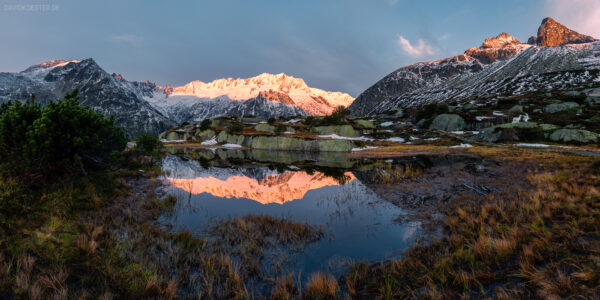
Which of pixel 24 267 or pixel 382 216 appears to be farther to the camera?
pixel 382 216

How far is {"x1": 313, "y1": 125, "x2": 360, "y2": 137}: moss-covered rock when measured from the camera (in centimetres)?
8138

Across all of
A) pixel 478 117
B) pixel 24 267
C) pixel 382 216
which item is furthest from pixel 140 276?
pixel 478 117

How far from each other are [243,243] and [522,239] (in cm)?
876

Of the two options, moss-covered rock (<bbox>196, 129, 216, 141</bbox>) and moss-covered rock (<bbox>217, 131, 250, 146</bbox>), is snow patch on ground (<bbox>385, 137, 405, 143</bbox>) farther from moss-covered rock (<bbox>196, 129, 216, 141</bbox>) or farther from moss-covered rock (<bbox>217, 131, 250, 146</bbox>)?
moss-covered rock (<bbox>196, 129, 216, 141</bbox>)

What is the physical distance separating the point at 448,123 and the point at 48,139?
95.4m

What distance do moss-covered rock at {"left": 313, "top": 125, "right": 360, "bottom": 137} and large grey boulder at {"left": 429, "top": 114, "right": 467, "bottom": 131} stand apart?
1152 inches

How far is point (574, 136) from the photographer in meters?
41.1

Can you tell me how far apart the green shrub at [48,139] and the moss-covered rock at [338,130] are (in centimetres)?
7342

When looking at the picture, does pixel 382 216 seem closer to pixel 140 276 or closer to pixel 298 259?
pixel 298 259

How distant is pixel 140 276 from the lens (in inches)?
224

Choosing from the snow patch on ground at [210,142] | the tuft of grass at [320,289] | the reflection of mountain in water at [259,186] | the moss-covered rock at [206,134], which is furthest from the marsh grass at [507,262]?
the moss-covered rock at [206,134]

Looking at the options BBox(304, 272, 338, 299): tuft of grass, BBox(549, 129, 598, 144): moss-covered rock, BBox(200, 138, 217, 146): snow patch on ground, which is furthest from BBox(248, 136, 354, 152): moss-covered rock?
BBox(304, 272, 338, 299): tuft of grass

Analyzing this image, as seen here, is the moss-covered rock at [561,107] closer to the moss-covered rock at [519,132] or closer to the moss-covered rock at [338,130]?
the moss-covered rock at [519,132]

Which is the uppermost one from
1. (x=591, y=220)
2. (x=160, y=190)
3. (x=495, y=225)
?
(x=591, y=220)
